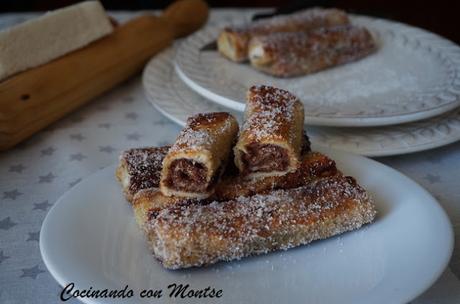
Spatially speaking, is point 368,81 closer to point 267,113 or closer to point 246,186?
point 267,113

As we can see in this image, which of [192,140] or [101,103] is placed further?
[101,103]

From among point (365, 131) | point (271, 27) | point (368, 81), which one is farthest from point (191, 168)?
point (271, 27)

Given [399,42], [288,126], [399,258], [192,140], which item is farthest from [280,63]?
[399,258]

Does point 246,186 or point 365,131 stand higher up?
point 246,186

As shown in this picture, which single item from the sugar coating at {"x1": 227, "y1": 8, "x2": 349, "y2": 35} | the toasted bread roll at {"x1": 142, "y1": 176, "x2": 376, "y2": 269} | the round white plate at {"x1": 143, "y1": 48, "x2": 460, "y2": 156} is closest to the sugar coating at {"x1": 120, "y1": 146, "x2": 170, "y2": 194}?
the toasted bread roll at {"x1": 142, "y1": 176, "x2": 376, "y2": 269}

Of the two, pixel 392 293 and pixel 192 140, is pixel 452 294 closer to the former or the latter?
pixel 392 293

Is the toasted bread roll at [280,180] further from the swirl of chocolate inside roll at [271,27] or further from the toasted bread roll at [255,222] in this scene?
the swirl of chocolate inside roll at [271,27]
